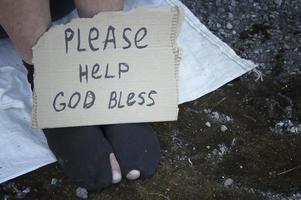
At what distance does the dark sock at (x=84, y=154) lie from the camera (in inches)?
46.3

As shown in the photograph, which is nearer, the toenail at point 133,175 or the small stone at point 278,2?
the toenail at point 133,175

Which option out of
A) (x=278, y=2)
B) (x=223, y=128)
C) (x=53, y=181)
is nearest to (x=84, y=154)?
(x=53, y=181)

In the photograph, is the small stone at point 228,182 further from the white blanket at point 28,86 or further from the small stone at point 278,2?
the small stone at point 278,2

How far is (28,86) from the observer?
1.42 meters

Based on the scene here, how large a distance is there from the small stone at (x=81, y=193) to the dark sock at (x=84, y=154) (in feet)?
0.04

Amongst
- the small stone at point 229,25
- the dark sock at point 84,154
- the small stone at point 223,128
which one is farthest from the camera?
the small stone at point 229,25

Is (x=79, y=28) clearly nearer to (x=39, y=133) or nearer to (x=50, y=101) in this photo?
(x=50, y=101)

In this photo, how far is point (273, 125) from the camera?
53.7 inches

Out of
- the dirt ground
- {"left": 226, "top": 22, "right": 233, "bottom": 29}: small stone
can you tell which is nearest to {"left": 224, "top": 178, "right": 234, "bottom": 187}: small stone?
the dirt ground

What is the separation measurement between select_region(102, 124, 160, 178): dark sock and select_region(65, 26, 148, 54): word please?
186 mm

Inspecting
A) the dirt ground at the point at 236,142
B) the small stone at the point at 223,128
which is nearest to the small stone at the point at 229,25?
the dirt ground at the point at 236,142

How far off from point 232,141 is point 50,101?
1.50 ft

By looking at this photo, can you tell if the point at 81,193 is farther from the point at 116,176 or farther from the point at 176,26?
the point at 176,26

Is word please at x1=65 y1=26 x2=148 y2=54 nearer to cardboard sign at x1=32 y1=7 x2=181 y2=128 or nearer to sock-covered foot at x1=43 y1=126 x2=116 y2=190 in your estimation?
cardboard sign at x1=32 y1=7 x2=181 y2=128
